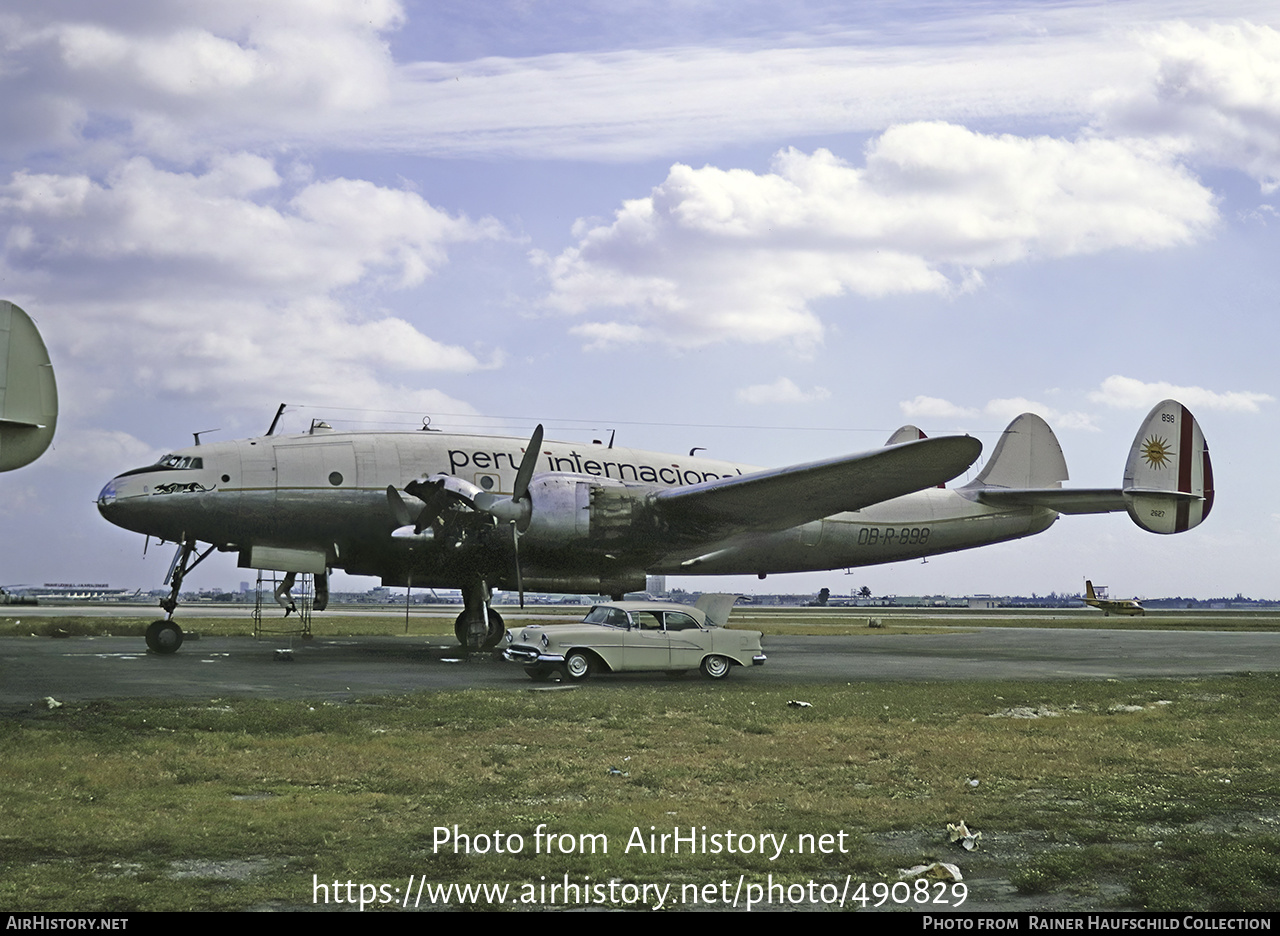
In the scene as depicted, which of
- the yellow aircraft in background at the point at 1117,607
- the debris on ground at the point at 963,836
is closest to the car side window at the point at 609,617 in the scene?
the debris on ground at the point at 963,836

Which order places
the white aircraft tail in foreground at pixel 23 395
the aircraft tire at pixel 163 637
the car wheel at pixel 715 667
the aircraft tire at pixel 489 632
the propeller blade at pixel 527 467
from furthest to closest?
the aircraft tire at pixel 489 632
the aircraft tire at pixel 163 637
the propeller blade at pixel 527 467
the car wheel at pixel 715 667
the white aircraft tail in foreground at pixel 23 395

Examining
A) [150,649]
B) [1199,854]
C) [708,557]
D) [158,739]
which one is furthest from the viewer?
[708,557]

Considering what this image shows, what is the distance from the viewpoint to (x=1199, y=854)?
7727 millimetres

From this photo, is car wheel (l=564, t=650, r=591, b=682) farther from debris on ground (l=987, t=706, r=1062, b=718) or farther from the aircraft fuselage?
debris on ground (l=987, t=706, r=1062, b=718)

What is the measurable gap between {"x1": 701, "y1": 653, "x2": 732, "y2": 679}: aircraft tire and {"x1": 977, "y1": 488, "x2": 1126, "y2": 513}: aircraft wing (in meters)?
16.0

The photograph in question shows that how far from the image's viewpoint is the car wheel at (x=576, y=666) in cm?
1953

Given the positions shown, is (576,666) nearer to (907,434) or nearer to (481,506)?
(481,506)

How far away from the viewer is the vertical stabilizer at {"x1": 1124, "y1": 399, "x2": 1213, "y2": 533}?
3288cm

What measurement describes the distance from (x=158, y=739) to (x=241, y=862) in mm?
5780

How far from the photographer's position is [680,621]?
2075cm

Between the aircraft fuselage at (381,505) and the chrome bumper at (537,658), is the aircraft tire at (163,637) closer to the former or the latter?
the aircraft fuselage at (381,505)

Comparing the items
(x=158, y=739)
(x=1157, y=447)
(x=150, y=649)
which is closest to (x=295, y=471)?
(x=150, y=649)

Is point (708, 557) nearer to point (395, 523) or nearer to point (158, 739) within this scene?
point (395, 523)

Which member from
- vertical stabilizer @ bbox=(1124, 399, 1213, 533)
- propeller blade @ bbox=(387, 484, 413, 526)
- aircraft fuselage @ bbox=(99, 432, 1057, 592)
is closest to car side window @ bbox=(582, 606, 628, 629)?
aircraft fuselage @ bbox=(99, 432, 1057, 592)
